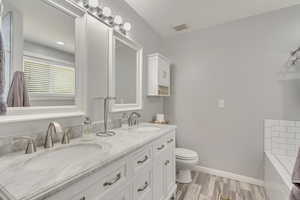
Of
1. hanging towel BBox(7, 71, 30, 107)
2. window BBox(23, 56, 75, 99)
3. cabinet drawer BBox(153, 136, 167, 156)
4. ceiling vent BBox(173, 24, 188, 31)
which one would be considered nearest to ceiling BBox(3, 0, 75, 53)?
window BBox(23, 56, 75, 99)

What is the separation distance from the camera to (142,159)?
43.1 inches

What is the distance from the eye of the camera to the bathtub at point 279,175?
1.21m

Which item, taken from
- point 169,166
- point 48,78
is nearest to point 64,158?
point 48,78

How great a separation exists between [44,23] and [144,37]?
4.57 feet

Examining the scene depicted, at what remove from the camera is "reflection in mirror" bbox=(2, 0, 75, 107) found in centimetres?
87

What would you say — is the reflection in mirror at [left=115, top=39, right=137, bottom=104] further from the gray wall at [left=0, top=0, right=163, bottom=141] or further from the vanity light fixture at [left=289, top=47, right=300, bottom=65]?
the vanity light fixture at [left=289, top=47, right=300, bottom=65]

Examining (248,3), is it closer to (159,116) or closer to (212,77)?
(212,77)

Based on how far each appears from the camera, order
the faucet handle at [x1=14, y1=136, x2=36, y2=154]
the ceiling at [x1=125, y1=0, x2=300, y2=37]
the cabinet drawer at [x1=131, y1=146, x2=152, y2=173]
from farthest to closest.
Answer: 1. the ceiling at [x1=125, y1=0, x2=300, y2=37]
2. the cabinet drawer at [x1=131, y1=146, x2=152, y2=173]
3. the faucet handle at [x1=14, y1=136, x2=36, y2=154]

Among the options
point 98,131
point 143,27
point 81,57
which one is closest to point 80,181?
point 98,131

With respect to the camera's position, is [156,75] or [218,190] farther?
[156,75]

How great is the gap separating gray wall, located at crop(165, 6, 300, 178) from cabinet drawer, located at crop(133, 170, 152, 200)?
1.45 metres

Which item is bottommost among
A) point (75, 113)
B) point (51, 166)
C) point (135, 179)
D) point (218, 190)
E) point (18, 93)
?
point (218, 190)

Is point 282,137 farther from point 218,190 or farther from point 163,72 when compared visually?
point 163,72

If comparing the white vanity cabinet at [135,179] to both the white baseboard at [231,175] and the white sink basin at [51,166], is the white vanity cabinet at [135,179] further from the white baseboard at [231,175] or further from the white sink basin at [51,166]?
the white baseboard at [231,175]
